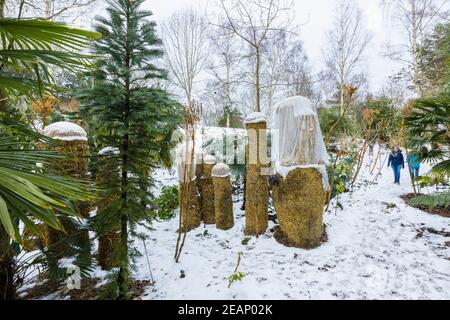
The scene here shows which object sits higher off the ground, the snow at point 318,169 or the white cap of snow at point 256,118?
the white cap of snow at point 256,118

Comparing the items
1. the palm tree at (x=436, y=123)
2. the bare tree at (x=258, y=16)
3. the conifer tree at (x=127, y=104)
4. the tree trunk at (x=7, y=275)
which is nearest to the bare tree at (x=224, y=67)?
the bare tree at (x=258, y=16)

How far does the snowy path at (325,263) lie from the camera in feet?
9.25

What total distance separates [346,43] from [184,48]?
9304 mm

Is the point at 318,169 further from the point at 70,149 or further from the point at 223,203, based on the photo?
the point at 70,149

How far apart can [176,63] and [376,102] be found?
12759 millimetres

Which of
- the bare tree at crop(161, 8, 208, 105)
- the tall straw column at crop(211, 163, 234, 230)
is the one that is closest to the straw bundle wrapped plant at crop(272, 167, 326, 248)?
the tall straw column at crop(211, 163, 234, 230)

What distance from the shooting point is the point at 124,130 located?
92.0 inches

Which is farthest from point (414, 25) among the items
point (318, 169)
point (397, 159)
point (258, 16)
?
point (318, 169)

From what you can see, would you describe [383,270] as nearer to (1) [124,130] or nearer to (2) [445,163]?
(2) [445,163]

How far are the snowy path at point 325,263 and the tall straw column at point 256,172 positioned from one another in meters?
0.40

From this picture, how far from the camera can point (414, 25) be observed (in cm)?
959

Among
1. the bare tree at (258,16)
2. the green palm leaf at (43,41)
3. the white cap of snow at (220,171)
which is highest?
the bare tree at (258,16)

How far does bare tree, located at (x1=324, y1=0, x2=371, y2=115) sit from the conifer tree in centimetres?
1194

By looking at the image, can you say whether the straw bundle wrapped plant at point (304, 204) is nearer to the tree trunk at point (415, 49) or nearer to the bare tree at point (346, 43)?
the tree trunk at point (415, 49)
